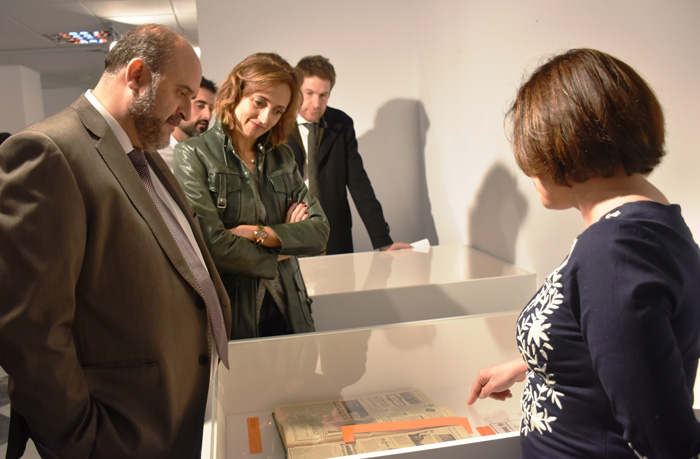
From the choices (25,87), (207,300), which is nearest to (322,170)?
(207,300)

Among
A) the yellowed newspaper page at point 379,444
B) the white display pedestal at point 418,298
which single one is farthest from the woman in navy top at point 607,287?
the white display pedestal at point 418,298

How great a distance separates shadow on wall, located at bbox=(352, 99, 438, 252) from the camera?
12.7 feet

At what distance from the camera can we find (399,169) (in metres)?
3.94

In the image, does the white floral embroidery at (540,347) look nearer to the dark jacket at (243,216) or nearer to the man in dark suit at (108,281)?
the man in dark suit at (108,281)

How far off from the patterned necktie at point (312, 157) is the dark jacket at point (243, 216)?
1.36 metres

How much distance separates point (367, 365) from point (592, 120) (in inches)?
42.2

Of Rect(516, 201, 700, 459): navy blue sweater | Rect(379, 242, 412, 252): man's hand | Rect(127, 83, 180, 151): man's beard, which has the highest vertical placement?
Rect(127, 83, 180, 151): man's beard

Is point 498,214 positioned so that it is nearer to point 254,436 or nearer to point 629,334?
point 254,436

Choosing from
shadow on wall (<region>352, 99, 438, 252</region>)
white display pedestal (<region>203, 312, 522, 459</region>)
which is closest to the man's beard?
white display pedestal (<region>203, 312, 522, 459</region>)

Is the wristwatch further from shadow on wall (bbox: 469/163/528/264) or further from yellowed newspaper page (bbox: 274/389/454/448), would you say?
shadow on wall (bbox: 469/163/528/264)

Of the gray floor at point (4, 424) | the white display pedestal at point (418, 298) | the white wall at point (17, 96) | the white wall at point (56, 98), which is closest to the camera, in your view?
the white display pedestal at point (418, 298)

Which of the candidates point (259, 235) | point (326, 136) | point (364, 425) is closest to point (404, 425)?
point (364, 425)

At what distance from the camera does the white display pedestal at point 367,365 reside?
1.56 m

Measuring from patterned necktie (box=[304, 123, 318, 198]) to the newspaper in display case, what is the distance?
1.88 m
